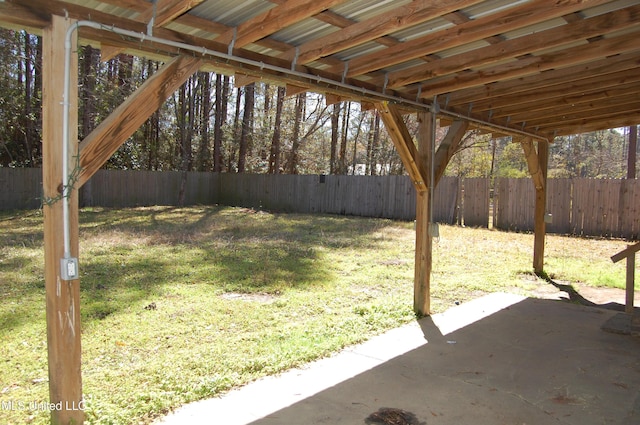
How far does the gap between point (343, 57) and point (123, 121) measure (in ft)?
6.63

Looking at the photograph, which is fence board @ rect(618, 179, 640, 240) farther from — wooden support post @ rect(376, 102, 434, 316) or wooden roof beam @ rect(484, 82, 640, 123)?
wooden support post @ rect(376, 102, 434, 316)

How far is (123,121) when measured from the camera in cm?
257

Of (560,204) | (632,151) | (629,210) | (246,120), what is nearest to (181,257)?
(560,204)

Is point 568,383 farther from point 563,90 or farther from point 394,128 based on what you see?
point 563,90

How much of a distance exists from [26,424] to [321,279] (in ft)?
14.2

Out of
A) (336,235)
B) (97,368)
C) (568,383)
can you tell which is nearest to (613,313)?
(568,383)

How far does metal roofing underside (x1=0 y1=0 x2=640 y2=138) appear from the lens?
107 inches

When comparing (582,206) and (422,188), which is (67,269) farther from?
(582,206)

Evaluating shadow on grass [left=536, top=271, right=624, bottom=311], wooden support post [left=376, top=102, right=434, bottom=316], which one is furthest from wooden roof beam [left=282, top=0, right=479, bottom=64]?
shadow on grass [left=536, top=271, right=624, bottom=311]

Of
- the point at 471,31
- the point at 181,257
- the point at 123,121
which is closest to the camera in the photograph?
the point at 123,121

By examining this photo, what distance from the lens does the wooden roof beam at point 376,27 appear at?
2.68 meters

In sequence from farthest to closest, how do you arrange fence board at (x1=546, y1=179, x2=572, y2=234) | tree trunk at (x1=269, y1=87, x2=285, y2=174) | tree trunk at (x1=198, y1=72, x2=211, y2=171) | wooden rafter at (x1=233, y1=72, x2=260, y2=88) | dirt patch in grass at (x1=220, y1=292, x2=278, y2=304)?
tree trunk at (x1=198, y1=72, x2=211, y2=171) → tree trunk at (x1=269, y1=87, x2=285, y2=174) → fence board at (x1=546, y1=179, x2=572, y2=234) → dirt patch in grass at (x1=220, y1=292, x2=278, y2=304) → wooden rafter at (x1=233, y1=72, x2=260, y2=88)

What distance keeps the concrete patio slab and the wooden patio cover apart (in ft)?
2.88

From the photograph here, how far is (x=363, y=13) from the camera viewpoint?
3.07 metres
